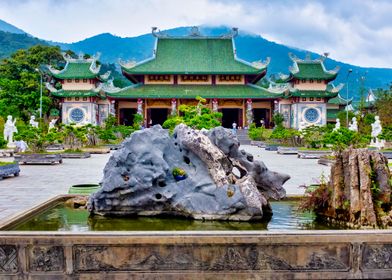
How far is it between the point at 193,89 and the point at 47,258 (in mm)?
45448

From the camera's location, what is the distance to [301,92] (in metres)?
49.4

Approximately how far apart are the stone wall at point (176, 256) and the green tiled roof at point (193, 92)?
43.2m

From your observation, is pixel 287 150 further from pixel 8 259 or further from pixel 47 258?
pixel 8 259

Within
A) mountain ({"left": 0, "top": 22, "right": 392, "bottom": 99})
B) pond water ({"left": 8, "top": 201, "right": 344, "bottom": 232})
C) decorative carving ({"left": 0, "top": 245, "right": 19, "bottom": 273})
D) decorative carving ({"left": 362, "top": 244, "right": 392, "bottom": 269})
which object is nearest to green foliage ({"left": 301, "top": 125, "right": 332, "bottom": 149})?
pond water ({"left": 8, "top": 201, "right": 344, "bottom": 232})

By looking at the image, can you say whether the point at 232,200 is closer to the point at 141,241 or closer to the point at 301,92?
the point at 141,241

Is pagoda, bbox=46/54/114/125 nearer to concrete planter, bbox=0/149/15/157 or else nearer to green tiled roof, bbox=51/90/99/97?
green tiled roof, bbox=51/90/99/97

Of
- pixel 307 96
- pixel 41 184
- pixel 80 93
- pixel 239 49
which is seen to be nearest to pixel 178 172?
pixel 41 184

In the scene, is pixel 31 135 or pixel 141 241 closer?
pixel 141 241

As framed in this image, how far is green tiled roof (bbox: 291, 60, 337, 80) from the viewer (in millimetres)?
50281

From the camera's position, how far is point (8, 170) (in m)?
16.3

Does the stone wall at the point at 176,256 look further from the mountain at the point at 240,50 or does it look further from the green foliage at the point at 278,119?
the mountain at the point at 240,50

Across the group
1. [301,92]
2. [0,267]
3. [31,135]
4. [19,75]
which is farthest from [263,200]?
[19,75]

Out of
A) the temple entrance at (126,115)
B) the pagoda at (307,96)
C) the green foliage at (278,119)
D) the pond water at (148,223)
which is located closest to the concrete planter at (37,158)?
the pond water at (148,223)

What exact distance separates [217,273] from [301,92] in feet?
151
